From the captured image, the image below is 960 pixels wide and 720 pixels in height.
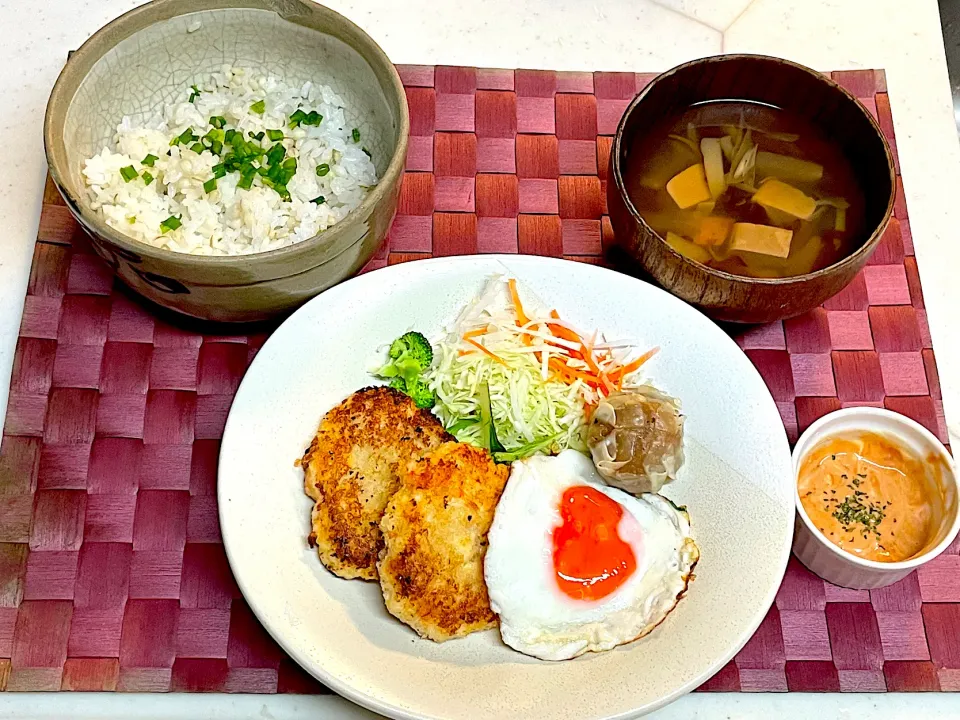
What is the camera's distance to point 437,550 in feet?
6.55

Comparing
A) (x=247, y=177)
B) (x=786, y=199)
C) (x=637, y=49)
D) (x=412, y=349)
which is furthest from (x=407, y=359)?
(x=637, y=49)

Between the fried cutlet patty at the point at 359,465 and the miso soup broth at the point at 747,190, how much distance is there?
0.85 meters

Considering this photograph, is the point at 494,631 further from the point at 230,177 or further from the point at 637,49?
the point at 637,49

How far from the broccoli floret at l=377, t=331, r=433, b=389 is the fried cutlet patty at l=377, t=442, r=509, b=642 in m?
0.31

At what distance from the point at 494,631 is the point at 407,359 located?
27.7 inches

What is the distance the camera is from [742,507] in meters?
2.15

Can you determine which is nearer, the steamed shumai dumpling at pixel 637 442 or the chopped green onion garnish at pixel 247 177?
the steamed shumai dumpling at pixel 637 442

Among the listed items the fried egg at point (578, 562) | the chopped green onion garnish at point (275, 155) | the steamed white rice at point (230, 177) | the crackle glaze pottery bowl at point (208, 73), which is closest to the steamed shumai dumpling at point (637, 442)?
the fried egg at point (578, 562)

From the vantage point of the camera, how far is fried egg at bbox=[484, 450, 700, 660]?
2025 millimetres

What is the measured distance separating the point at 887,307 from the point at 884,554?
778mm

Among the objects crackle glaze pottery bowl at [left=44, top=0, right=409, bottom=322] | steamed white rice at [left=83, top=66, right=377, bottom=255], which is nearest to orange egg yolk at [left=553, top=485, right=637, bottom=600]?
crackle glaze pottery bowl at [left=44, top=0, right=409, bottom=322]

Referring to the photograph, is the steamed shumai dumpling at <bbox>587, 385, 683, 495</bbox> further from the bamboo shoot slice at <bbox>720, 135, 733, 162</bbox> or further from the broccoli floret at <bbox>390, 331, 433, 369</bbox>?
the bamboo shoot slice at <bbox>720, 135, 733, 162</bbox>

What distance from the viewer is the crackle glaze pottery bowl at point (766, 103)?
2.22 metres

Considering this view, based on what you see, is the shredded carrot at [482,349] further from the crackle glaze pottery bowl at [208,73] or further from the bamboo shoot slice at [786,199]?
the bamboo shoot slice at [786,199]
